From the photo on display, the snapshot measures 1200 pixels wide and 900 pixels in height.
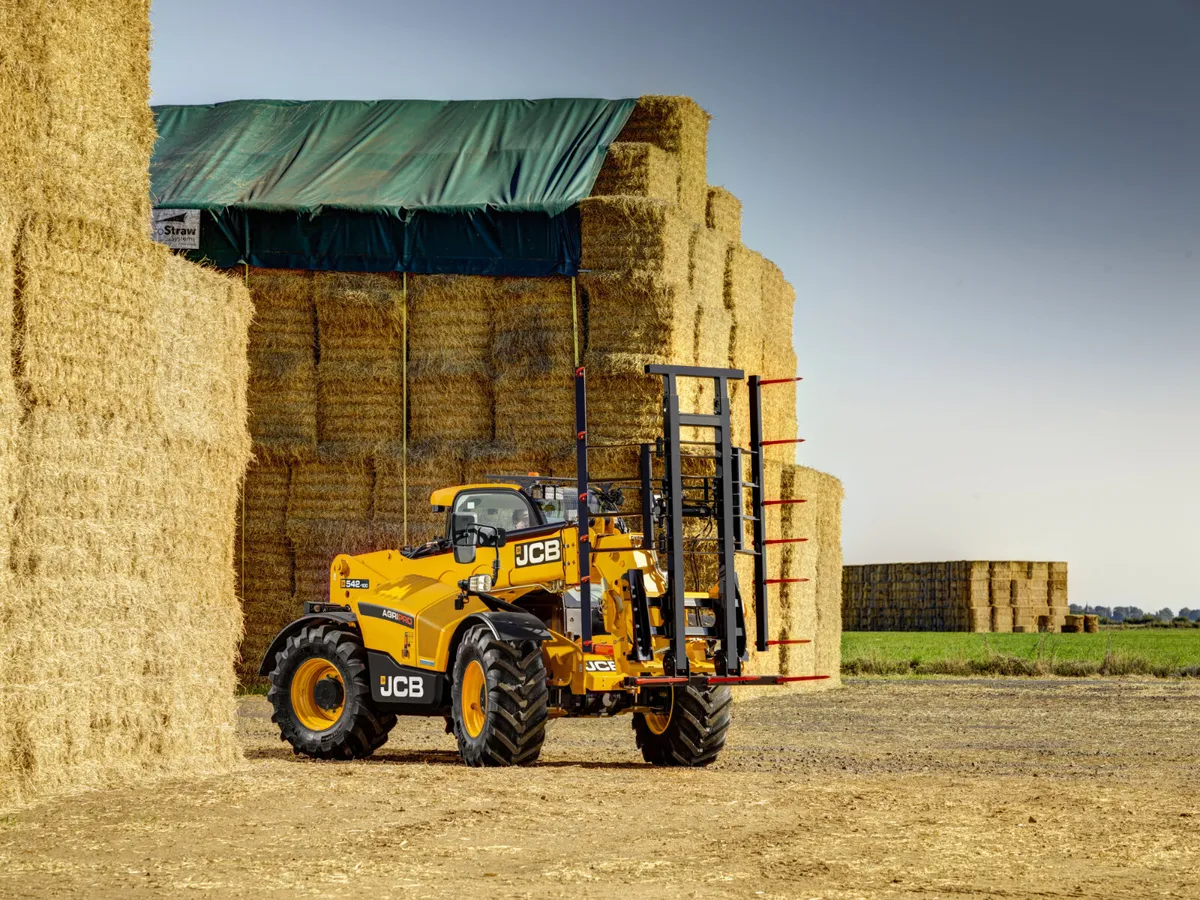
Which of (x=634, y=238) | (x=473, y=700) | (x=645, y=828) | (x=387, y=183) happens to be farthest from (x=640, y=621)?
(x=387, y=183)

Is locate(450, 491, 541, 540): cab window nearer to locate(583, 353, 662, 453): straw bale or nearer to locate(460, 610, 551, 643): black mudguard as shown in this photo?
locate(460, 610, 551, 643): black mudguard

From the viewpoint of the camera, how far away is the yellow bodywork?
13305mm

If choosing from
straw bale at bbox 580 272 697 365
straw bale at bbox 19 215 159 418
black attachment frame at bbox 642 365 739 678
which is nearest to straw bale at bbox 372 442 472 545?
straw bale at bbox 580 272 697 365

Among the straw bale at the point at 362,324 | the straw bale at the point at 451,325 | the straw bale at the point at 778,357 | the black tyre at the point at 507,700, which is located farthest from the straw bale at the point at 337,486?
the black tyre at the point at 507,700

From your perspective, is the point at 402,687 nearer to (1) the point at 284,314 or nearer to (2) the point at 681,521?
(2) the point at 681,521

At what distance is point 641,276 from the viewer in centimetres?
2023

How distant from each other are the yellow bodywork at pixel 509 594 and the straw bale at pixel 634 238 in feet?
20.0

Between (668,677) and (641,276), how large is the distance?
8072 mm

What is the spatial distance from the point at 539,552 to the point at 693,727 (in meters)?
1.90

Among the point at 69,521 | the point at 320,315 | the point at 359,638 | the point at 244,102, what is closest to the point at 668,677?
the point at 359,638

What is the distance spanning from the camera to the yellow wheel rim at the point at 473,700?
1365cm

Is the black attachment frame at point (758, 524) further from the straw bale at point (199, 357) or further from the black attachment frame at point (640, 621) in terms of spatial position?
the straw bale at point (199, 357)

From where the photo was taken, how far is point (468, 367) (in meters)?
20.8

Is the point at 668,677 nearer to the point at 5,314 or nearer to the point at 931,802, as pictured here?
the point at 931,802
